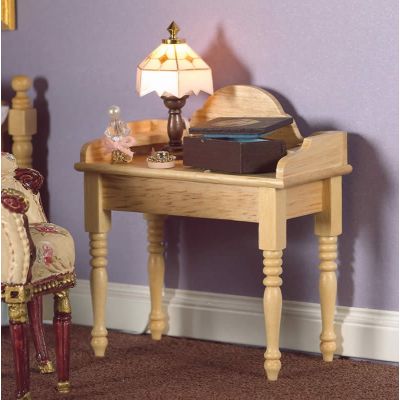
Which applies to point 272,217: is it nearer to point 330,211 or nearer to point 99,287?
point 330,211

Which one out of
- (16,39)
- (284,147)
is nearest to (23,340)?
(284,147)

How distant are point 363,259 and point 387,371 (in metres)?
0.37

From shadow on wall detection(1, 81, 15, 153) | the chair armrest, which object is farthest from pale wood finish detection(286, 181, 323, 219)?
shadow on wall detection(1, 81, 15, 153)

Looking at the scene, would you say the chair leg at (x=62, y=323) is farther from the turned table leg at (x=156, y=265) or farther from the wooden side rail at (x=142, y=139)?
the turned table leg at (x=156, y=265)

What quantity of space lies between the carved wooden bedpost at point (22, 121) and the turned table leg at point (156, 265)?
514 millimetres

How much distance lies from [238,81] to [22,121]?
31.6 inches

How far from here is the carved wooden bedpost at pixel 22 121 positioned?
385 cm

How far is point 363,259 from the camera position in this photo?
353 cm

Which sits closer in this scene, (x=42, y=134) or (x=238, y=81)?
(x=238, y=81)

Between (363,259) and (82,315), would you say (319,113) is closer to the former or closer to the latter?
(363,259)

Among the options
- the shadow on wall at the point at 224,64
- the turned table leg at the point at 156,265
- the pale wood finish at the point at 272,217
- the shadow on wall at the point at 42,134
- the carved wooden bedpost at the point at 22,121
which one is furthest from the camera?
the shadow on wall at the point at 42,134

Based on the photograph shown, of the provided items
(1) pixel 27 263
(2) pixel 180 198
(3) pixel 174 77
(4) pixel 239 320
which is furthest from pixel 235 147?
A: (4) pixel 239 320

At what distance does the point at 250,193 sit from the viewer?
10.3 ft

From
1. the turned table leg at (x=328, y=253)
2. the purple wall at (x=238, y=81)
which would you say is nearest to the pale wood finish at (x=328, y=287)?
the turned table leg at (x=328, y=253)
